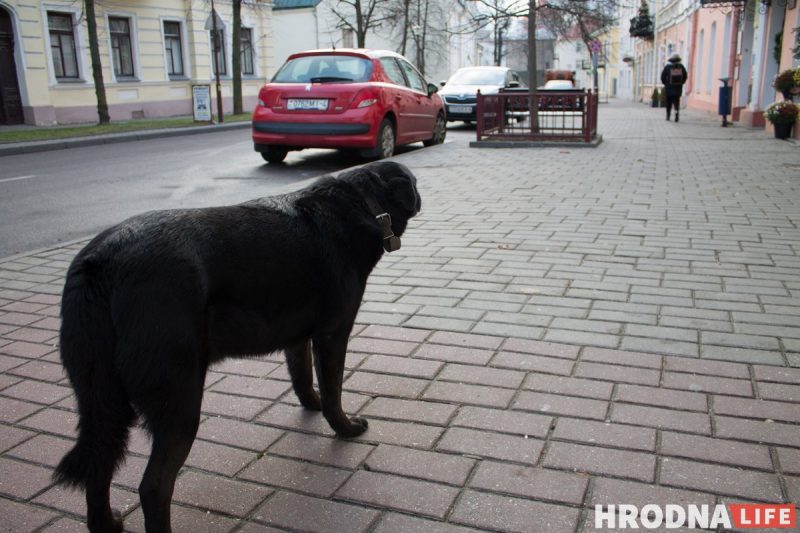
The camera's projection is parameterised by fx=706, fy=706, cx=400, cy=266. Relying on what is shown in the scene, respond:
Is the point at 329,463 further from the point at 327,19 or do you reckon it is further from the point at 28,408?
the point at 327,19

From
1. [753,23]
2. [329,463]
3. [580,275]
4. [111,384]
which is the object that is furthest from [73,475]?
[753,23]

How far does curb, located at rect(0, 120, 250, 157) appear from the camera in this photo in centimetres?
1533

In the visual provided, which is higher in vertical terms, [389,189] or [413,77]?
[413,77]

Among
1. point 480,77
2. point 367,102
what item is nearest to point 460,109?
point 480,77

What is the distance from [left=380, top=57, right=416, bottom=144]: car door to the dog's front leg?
373 inches

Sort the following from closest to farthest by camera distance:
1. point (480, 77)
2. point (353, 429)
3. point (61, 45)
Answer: point (353, 429)
point (480, 77)
point (61, 45)

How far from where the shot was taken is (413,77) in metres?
13.4

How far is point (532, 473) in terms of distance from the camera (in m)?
2.52

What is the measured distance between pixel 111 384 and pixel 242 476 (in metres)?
0.77

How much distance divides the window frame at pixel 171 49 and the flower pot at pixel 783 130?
70.9 ft

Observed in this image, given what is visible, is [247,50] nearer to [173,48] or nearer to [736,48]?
[173,48]

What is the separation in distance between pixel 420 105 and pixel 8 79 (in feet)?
50.7

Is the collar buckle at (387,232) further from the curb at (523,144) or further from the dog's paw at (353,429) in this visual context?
the curb at (523,144)

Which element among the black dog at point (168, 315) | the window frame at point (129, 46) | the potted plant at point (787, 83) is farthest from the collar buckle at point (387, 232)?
the window frame at point (129, 46)
